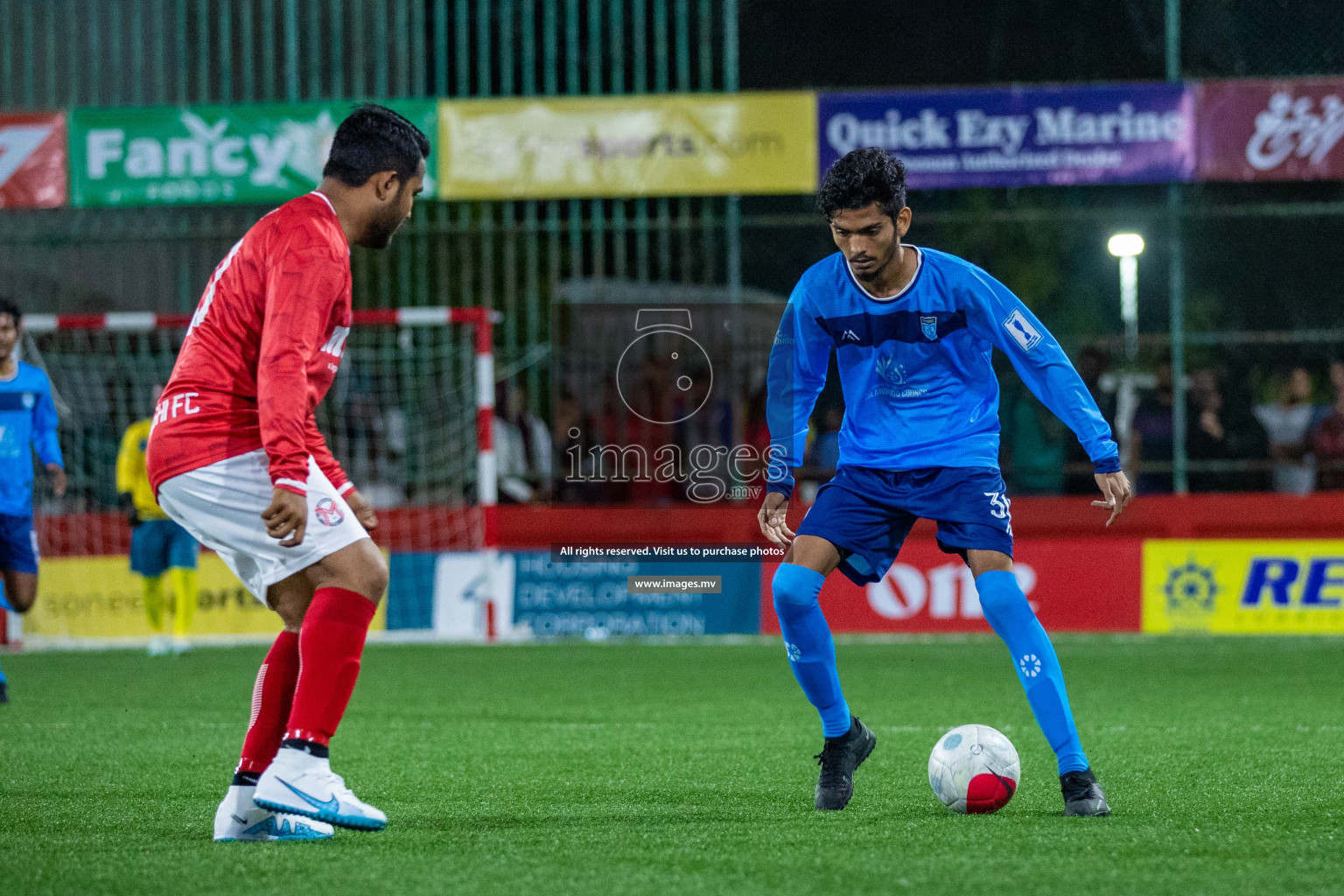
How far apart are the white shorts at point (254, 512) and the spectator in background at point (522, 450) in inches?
383

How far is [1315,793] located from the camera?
5.34m

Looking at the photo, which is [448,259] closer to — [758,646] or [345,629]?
[758,646]

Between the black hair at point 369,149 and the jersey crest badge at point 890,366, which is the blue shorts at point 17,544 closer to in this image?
the black hair at point 369,149

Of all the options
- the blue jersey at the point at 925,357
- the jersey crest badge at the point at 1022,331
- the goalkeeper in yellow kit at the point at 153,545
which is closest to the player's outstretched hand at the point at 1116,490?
the blue jersey at the point at 925,357

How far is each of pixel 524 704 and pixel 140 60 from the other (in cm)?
907

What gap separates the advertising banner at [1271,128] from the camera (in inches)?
556

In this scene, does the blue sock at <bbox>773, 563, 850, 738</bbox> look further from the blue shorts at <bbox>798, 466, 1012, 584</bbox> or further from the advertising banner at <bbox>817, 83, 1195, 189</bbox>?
the advertising banner at <bbox>817, 83, 1195, 189</bbox>

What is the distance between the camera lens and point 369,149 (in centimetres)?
463

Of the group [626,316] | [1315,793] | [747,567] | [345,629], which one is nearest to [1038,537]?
[747,567]

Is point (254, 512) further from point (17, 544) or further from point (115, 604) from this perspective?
point (115, 604)

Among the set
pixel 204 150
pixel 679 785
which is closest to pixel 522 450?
pixel 204 150

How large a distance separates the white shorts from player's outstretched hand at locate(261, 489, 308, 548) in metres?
0.18

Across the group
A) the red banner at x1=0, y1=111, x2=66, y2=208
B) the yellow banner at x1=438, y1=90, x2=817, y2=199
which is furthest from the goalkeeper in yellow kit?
the yellow banner at x1=438, y1=90, x2=817, y2=199

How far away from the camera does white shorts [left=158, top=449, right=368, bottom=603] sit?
4430mm
